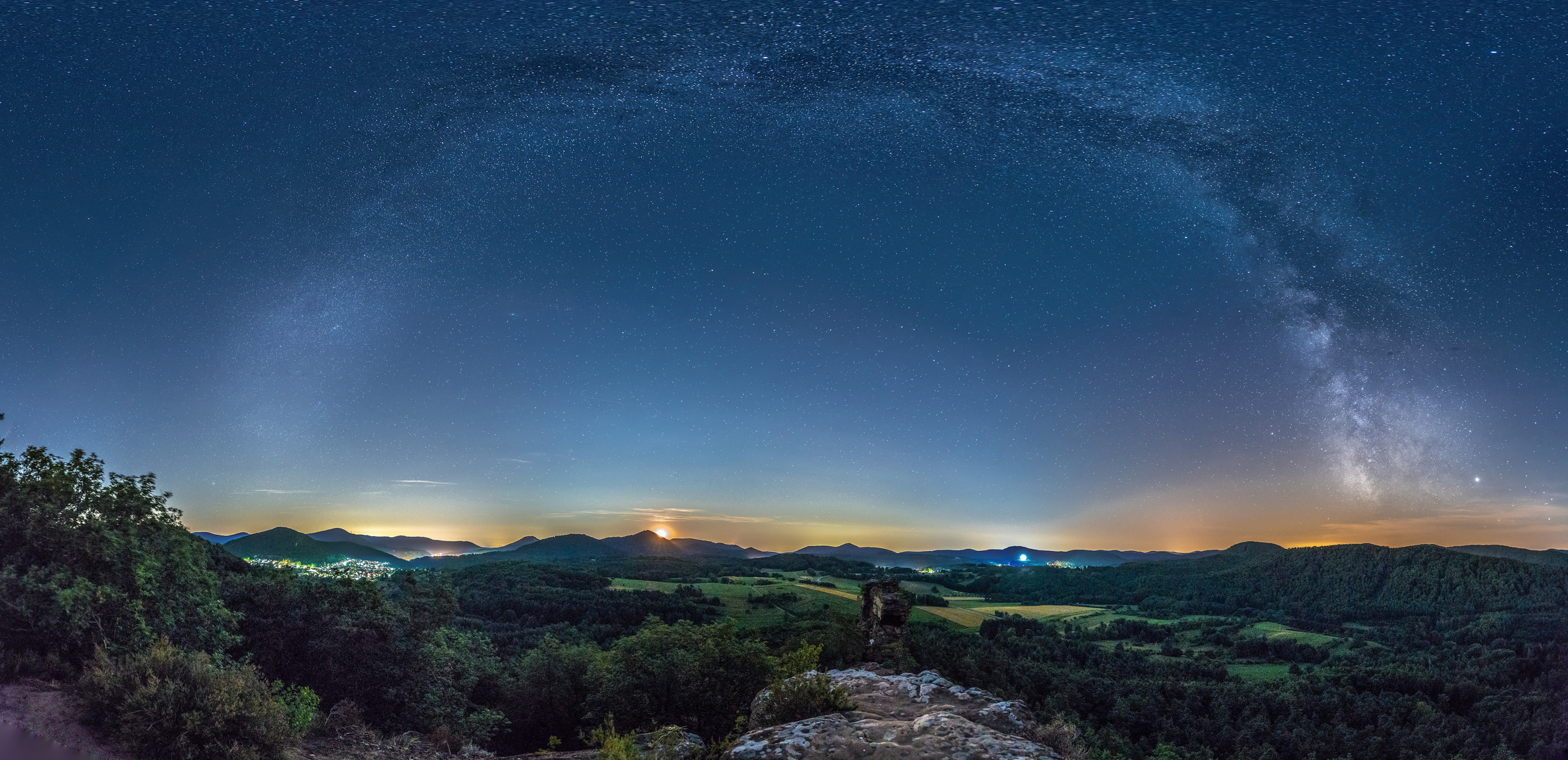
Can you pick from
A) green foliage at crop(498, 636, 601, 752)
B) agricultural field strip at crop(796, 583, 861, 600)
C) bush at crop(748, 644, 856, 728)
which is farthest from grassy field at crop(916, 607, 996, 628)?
bush at crop(748, 644, 856, 728)

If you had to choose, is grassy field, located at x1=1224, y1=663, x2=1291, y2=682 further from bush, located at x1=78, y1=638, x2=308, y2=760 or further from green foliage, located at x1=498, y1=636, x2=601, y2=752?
bush, located at x1=78, y1=638, x2=308, y2=760

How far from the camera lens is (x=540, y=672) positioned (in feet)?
89.6

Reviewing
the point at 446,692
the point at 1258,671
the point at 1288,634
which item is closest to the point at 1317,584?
the point at 1288,634

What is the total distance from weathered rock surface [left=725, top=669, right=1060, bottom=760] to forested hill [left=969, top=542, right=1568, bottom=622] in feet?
368

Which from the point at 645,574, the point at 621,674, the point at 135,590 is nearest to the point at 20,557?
the point at 135,590

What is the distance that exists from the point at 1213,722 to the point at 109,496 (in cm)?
6465

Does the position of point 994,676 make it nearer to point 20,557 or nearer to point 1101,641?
point 20,557

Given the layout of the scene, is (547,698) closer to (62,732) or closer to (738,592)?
(62,732)

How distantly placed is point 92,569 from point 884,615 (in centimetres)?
1870

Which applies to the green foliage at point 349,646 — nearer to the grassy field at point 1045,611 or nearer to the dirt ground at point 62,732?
the dirt ground at point 62,732

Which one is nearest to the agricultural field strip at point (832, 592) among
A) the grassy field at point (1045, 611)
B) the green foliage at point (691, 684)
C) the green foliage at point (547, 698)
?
the grassy field at point (1045, 611)

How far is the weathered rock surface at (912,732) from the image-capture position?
1027 centimetres

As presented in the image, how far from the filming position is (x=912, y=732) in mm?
11031

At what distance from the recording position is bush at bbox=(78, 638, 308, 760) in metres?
10.7
